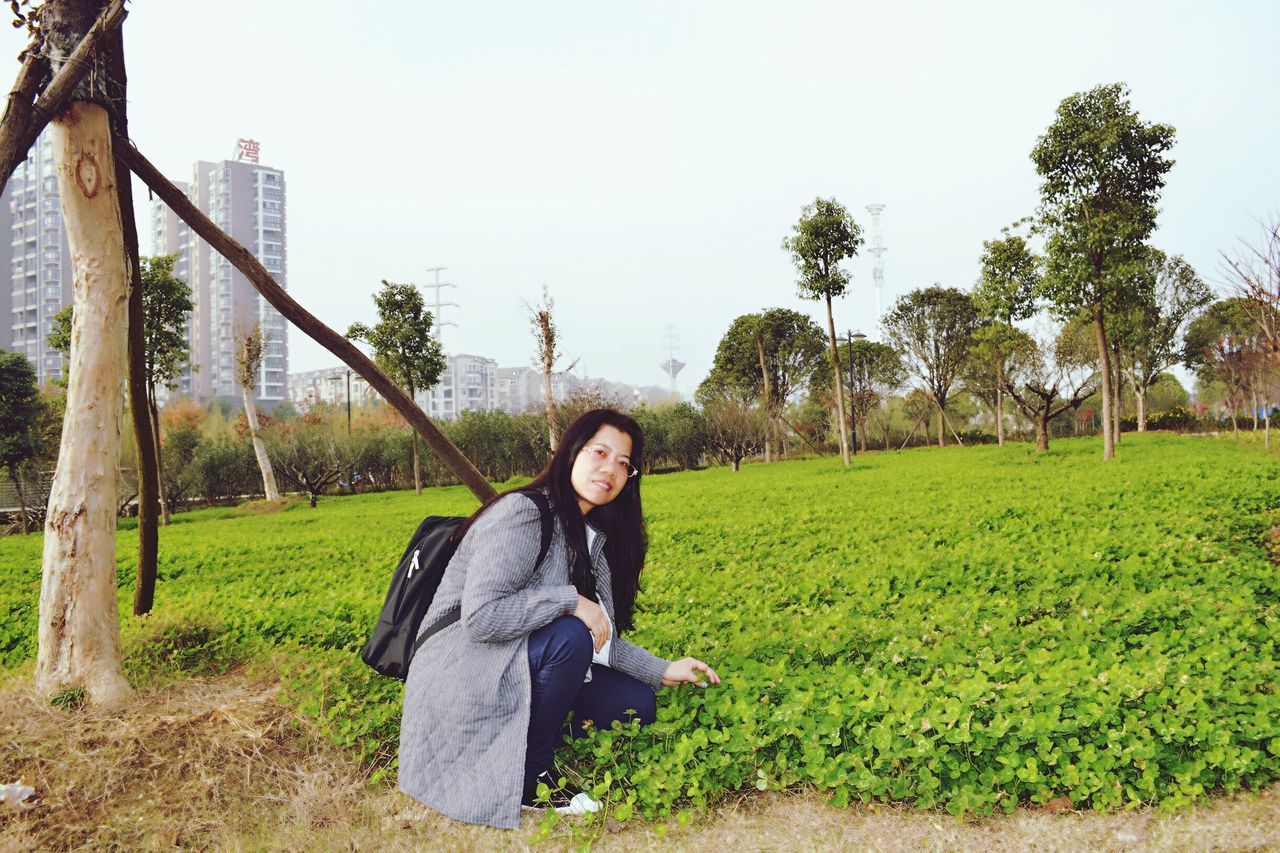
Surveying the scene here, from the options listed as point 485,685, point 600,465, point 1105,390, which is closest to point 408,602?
point 485,685

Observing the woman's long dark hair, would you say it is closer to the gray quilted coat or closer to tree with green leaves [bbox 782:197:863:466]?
the gray quilted coat

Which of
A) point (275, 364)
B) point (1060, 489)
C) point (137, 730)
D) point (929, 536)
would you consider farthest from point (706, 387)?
point (275, 364)

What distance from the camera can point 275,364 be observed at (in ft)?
210

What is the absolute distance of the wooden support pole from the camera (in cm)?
322

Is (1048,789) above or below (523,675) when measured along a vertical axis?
below

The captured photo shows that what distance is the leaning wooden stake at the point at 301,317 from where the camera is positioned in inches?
155

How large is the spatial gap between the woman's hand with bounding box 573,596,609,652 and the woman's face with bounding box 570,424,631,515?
365 millimetres

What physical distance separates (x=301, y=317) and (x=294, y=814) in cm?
231

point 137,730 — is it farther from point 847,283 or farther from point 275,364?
point 275,364

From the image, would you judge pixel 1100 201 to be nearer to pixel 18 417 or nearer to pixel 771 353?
pixel 771 353

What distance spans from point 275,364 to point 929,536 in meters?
64.2

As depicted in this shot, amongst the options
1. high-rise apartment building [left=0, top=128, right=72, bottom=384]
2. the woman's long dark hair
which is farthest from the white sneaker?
high-rise apartment building [left=0, top=128, right=72, bottom=384]

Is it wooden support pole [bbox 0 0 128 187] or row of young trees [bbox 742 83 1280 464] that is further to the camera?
row of young trees [bbox 742 83 1280 464]

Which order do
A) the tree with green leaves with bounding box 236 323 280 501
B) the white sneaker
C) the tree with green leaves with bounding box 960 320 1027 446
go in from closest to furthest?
the white sneaker, the tree with green leaves with bounding box 236 323 280 501, the tree with green leaves with bounding box 960 320 1027 446
